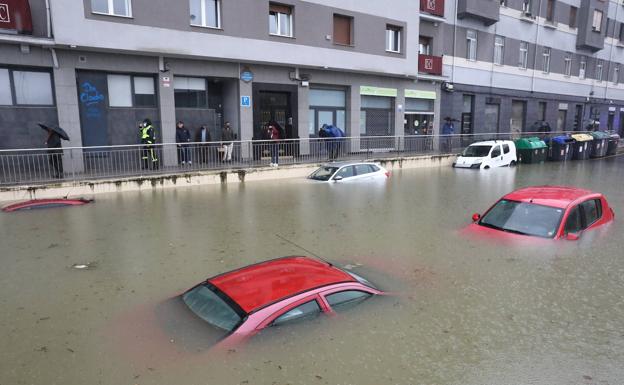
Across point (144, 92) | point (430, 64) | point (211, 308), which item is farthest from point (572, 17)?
point (211, 308)

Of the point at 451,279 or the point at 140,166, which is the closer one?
the point at 451,279

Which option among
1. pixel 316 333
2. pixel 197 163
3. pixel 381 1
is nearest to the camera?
pixel 316 333

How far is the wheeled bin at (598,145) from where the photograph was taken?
2823 centimetres

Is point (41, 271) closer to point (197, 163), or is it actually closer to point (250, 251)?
point (250, 251)

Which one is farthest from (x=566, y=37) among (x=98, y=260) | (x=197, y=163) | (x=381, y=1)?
(x=98, y=260)

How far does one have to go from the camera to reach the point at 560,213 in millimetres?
7648

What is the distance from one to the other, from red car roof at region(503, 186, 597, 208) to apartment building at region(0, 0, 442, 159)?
11.3 metres

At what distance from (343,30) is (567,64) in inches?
929

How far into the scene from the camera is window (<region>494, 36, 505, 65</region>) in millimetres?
28688

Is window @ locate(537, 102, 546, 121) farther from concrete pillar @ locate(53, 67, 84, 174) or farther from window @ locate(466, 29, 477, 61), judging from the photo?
concrete pillar @ locate(53, 67, 84, 174)

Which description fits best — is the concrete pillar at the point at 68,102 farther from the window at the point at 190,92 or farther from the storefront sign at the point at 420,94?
the storefront sign at the point at 420,94

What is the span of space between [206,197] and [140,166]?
3.00 meters

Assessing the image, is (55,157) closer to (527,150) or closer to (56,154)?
(56,154)

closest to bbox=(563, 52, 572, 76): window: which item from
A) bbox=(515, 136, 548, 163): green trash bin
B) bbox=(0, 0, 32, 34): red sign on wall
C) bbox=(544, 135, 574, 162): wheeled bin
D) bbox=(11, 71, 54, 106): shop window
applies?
bbox=(544, 135, 574, 162): wheeled bin
